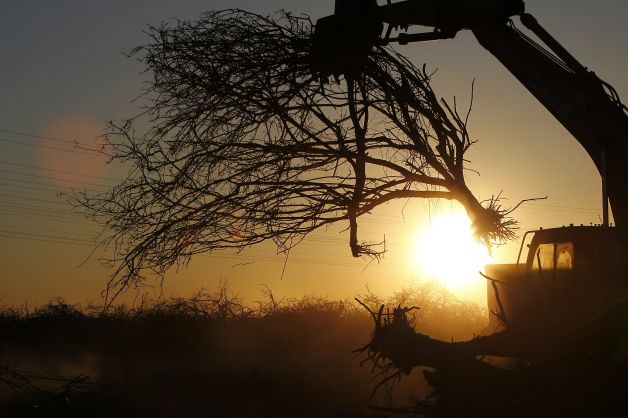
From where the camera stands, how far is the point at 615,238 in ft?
29.2

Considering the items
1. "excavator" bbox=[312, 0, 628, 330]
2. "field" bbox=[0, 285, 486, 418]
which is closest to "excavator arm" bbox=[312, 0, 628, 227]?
"excavator" bbox=[312, 0, 628, 330]

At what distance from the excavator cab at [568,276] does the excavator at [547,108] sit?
0.01 meters

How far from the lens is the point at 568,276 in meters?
9.21

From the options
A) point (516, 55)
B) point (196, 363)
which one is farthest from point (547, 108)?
point (196, 363)

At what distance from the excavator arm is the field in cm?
329

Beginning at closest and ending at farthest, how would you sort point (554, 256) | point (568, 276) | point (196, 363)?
1. point (568, 276)
2. point (554, 256)
3. point (196, 363)

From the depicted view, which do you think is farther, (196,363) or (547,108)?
(196,363)

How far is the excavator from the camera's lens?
8.92 m

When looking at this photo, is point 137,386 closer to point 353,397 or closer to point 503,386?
point 353,397

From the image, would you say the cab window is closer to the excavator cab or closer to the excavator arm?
the excavator cab

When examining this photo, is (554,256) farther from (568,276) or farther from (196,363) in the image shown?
(196,363)

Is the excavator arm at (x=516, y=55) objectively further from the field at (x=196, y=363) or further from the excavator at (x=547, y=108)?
the field at (x=196, y=363)

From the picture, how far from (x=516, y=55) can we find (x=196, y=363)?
836 cm

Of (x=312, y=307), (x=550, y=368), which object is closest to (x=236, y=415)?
(x=550, y=368)
